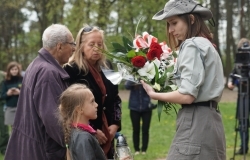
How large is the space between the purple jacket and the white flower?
651 millimetres

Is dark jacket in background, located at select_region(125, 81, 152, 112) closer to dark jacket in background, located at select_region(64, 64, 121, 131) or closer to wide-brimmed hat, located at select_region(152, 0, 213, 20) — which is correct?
dark jacket in background, located at select_region(64, 64, 121, 131)

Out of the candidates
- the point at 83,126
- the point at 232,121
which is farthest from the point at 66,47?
the point at 232,121

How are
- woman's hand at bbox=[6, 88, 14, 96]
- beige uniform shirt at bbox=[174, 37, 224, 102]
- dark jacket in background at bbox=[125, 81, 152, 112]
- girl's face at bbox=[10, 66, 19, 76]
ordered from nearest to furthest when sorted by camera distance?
1. beige uniform shirt at bbox=[174, 37, 224, 102]
2. dark jacket in background at bbox=[125, 81, 152, 112]
3. woman's hand at bbox=[6, 88, 14, 96]
4. girl's face at bbox=[10, 66, 19, 76]

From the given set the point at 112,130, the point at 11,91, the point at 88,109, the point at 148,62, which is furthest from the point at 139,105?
the point at 88,109

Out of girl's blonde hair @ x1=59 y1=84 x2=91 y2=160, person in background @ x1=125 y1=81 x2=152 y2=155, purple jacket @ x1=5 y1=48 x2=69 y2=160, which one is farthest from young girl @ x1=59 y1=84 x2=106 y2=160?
person in background @ x1=125 y1=81 x2=152 y2=155

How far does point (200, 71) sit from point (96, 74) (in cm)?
138

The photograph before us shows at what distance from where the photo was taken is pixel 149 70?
13.6 feet

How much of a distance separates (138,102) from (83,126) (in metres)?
5.55

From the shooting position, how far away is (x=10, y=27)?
35406 mm

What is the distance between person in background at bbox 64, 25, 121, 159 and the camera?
4.67 m

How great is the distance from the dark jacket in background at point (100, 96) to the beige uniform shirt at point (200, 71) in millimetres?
1177

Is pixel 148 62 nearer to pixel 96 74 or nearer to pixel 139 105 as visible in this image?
pixel 96 74

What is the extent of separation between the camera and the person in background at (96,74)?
4.67 metres

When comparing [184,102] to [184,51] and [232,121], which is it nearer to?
[184,51]
